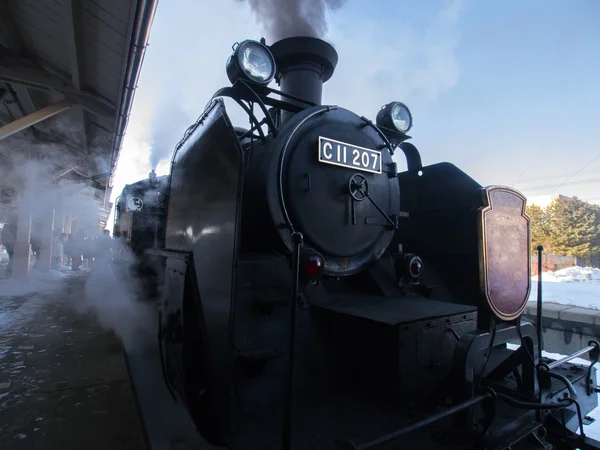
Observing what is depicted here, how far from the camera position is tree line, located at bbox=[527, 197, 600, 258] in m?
22.1

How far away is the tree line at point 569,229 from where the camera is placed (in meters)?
22.1

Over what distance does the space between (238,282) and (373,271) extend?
1.22m

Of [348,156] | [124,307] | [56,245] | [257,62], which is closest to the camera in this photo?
[257,62]

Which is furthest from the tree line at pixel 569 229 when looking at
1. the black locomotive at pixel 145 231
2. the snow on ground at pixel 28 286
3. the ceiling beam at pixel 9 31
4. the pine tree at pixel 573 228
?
the ceiling beam at pixel 9 31

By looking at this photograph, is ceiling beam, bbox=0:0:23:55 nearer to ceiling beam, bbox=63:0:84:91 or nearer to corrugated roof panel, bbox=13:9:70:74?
corrugated roof panel, bbox=13:9:70:74

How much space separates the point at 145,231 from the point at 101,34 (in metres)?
2.47

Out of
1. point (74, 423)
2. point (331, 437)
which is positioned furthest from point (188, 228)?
point (331, 437)

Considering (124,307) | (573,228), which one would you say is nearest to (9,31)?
(124,307)

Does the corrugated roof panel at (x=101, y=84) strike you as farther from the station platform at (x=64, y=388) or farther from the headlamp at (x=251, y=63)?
the headlamp at (x=251, y=63)

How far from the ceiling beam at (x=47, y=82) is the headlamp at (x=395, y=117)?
477 cm

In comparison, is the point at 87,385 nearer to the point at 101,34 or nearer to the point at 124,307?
the point at 124,307

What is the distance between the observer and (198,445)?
154 cm

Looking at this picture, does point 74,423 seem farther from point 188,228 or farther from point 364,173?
point 364,173

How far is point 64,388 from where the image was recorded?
292 centimetres
